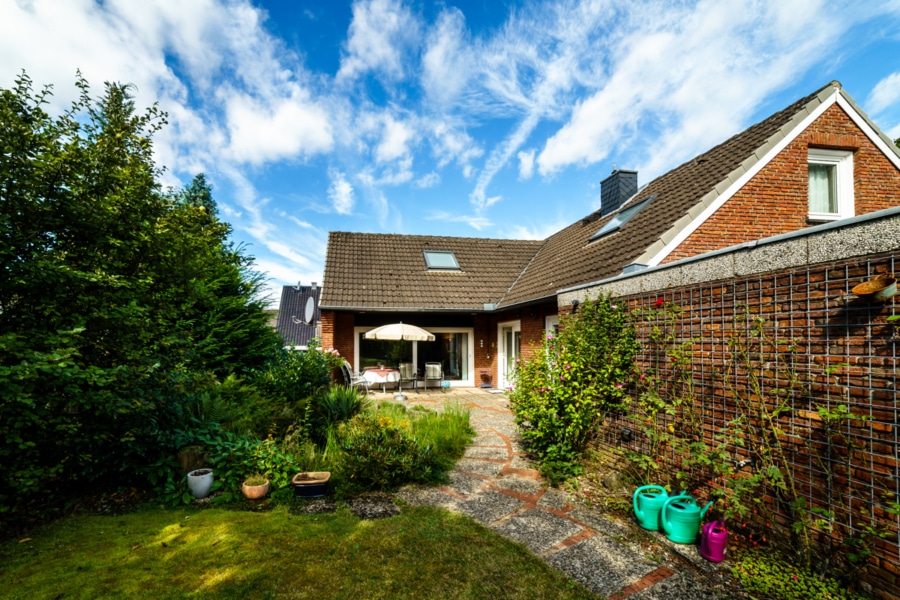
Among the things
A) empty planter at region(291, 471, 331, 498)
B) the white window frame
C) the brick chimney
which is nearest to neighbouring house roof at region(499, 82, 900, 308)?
the white window frame

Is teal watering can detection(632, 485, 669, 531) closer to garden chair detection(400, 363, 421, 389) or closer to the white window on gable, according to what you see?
the white window on gable

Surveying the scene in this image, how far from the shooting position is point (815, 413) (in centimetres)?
273

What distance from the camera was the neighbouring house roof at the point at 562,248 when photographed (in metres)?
7.04

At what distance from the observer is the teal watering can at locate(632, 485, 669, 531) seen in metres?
3.55

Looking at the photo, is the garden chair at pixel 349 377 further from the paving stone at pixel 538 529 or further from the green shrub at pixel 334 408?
the paving stone at pixel 538 529

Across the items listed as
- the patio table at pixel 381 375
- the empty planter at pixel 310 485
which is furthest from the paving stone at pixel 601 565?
the patio table at pixel 381 375

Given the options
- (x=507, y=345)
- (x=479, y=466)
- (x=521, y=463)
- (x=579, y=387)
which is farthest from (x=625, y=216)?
(x=479, y=466)

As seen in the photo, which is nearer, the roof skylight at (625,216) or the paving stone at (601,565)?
the paving stone at (601,565)

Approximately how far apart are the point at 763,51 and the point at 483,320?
9.92m

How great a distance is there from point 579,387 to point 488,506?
200cm

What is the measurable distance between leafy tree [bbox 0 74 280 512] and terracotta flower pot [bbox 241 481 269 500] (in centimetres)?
132

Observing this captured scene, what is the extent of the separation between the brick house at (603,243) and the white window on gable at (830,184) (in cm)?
2

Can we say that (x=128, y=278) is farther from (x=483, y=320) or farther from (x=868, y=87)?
(x=868, y=87)

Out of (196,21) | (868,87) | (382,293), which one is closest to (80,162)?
(196,21)
